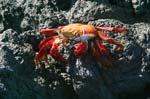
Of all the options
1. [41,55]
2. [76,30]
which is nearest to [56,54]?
[41,55]

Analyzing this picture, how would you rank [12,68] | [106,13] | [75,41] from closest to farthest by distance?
[12,68], [75,41], [106,13]

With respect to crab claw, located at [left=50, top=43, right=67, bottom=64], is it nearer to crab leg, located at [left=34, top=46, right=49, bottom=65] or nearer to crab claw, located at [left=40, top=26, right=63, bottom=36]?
crab leg, located at [left=34, top=46, right=49, bottom=65]

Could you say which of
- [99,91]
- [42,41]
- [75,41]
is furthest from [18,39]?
[99,91]

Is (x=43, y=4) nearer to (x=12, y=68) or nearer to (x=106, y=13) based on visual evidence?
(x=106, y=13)

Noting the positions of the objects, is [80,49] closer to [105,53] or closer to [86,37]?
[105,53]

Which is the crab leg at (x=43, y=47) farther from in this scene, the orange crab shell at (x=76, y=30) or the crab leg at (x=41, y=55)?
the orange crab shell at (x=76, y=30)

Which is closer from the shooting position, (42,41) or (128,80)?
(128,80)

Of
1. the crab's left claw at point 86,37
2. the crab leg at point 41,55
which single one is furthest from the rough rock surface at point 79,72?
the crab's left claw at point 86,37
